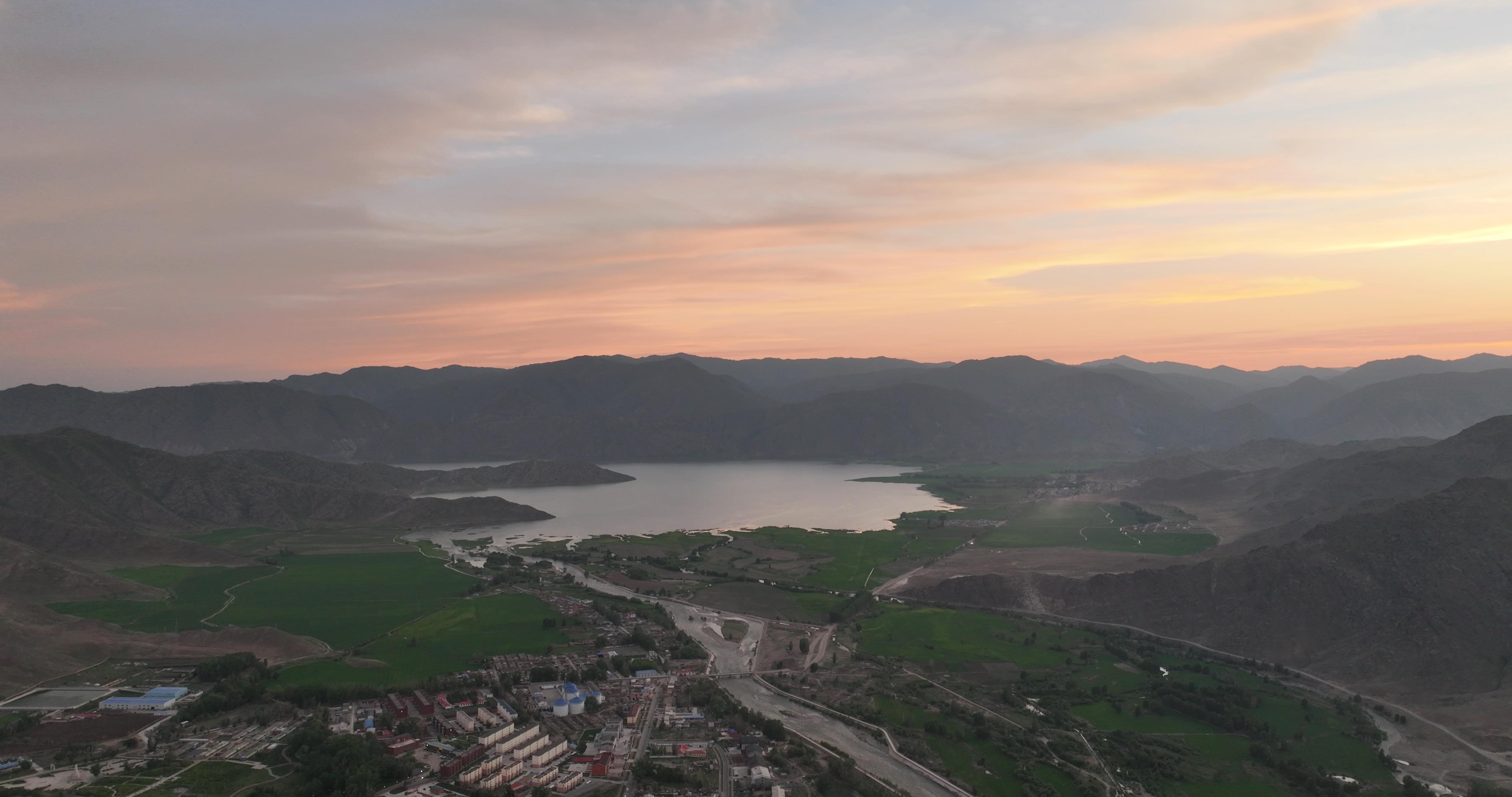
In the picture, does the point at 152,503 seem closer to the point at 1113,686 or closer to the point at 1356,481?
the point at 1113,686

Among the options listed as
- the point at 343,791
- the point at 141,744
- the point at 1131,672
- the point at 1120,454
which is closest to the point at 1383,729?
the point at 1131,672

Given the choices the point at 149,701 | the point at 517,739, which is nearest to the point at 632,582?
the point at 149,701

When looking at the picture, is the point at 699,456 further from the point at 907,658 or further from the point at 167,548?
the point at 907,658

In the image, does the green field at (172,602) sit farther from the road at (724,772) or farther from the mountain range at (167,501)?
the road at (724,772)

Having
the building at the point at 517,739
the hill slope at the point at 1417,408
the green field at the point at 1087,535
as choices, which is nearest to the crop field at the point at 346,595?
the building at the point at 517,739

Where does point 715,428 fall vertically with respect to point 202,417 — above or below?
below

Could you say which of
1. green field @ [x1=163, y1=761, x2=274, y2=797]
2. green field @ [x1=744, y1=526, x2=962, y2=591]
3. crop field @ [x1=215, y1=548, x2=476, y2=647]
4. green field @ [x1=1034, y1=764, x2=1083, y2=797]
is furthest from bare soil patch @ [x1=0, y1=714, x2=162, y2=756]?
green field @ [x1=744, y1=526, x2=962, y2=591]

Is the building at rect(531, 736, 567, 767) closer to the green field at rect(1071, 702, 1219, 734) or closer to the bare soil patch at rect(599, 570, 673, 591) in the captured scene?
the green field at rect(1071, 702, 1219, 734)
